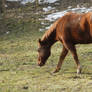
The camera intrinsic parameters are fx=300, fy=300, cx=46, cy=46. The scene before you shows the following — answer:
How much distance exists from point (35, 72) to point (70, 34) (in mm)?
1750

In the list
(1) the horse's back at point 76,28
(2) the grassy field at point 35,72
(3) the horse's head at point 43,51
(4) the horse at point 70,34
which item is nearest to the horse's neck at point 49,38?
(4) the horse at point 70,34

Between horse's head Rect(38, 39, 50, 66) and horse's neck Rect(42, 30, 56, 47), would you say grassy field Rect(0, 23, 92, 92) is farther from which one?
horse's neck Rect(42, 30, 56, 47)

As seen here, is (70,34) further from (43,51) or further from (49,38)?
(43,51)

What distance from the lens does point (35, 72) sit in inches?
368

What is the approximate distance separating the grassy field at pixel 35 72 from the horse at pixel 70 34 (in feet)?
1.78

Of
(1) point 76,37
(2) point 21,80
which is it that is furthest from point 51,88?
(1) point 76,37

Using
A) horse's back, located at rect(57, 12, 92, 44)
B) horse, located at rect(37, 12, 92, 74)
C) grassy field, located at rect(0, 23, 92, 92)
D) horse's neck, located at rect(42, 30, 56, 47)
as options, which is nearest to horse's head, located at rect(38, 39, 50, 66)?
horse, located at rect(37, 12, 92, 74)

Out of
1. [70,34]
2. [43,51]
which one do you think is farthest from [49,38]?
[70,34]

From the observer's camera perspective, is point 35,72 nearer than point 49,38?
No

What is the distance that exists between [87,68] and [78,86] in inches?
105

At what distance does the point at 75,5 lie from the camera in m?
25.9

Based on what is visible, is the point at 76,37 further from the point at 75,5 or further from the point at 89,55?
the point at 75,5

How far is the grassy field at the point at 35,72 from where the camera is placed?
7007mm

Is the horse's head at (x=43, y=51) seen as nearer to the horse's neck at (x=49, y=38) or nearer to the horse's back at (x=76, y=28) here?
the horse's neck at (x=49, y=38)
